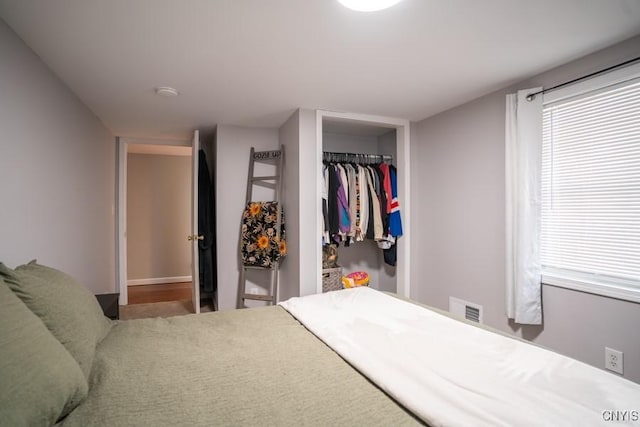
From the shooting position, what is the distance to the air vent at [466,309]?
110 inches

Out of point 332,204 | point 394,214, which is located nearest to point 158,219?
point 332,204

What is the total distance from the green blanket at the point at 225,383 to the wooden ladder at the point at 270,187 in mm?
1922

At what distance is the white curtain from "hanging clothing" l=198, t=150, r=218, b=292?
124 inches

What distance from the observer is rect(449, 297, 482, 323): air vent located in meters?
2.80

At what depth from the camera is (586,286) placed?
205cm

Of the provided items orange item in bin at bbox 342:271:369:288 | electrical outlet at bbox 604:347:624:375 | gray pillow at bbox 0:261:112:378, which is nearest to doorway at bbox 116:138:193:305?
orange item in bin at bbox 342:271:369:288

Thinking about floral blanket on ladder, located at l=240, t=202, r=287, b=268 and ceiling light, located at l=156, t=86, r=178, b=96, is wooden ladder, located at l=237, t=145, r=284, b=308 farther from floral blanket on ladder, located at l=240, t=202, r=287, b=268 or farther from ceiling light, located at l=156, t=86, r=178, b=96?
ceiling light, located at l=156, t=86, r=178, b=96

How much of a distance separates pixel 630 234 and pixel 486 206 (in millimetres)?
970

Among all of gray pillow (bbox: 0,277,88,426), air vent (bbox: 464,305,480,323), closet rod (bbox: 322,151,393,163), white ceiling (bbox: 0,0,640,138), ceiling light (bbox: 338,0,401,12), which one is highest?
white ceiling (bbox: 0,0,640,138)

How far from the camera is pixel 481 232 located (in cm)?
278

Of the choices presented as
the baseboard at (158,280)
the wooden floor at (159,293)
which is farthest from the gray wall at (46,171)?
the baseboard at (158,280)

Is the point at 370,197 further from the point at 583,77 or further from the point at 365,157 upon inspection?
the point at 583,77

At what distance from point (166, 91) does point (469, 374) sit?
2.71 meters

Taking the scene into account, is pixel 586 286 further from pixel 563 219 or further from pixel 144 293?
pixel 144 293
